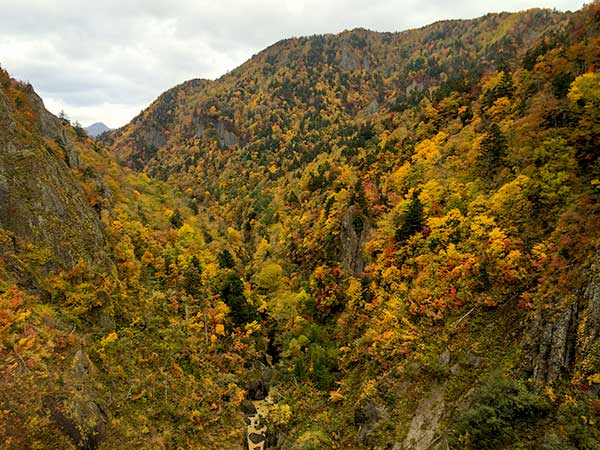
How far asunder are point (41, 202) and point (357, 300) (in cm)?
2952

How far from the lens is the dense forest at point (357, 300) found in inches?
753

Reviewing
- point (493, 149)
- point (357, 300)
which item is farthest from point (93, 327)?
point (493, 149)

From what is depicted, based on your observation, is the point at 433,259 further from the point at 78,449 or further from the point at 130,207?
the point at 130,207

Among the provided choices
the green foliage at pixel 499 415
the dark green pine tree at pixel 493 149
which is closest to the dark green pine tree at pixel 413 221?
the dark green pine tree at pixel 493 149

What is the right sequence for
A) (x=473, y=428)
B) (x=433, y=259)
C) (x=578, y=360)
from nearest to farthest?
1. (x=578, y=360)
2. (x=473, y=428)
3. (x=433, y=259)

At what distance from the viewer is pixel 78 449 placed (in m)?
20.3

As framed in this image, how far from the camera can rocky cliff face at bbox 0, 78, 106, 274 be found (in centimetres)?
2705

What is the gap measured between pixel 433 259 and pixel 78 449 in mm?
27612

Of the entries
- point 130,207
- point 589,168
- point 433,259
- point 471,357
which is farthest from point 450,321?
point 130,207

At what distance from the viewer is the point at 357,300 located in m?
36.8

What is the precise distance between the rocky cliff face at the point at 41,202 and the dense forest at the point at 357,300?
168 millimetres

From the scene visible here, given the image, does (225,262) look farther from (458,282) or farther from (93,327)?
(458,282)

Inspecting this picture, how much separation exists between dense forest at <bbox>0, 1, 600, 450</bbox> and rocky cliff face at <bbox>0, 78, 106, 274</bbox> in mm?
168

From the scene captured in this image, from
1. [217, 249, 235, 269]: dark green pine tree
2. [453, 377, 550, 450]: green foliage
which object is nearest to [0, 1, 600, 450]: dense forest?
[453, 377, 550, 450]: green foliage
